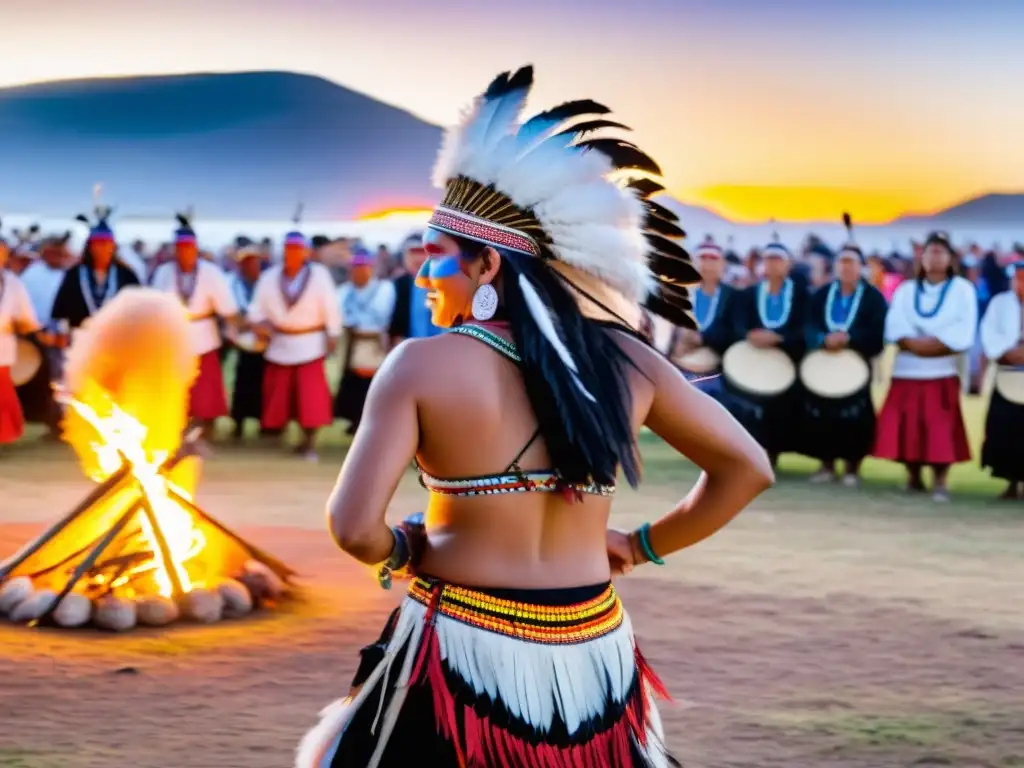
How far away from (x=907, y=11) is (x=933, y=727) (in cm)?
1280

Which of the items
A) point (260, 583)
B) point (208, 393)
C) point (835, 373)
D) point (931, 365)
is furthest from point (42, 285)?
point (931, 365)

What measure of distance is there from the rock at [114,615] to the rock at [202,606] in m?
0.25

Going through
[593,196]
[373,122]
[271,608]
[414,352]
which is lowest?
[271,608]

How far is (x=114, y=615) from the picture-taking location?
590cm

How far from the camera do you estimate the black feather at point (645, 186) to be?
8.88 feet

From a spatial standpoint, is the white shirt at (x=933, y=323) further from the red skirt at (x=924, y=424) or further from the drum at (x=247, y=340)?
the drum at (x=247, y=340)

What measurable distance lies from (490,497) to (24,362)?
10.3m

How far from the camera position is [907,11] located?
16.1 meters

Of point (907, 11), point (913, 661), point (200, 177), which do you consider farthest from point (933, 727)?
point (200, 177)

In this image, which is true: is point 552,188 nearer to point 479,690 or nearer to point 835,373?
point 479,690

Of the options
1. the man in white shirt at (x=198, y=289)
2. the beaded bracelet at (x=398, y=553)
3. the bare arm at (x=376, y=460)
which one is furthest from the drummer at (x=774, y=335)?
the bare arm at (x=376, y=460)

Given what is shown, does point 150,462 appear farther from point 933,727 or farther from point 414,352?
point 414,352

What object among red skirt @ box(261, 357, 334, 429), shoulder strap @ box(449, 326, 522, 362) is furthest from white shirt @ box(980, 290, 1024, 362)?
shoulder strap @ box(449, 326, 522, 362)

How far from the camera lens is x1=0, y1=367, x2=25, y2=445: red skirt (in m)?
11.2
